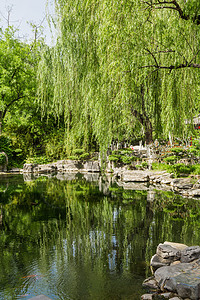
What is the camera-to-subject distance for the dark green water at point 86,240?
3.36m

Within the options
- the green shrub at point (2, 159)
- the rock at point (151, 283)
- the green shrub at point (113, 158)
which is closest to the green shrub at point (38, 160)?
the green shrub at point (2, 159)

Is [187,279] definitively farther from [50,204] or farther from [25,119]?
[25,119]

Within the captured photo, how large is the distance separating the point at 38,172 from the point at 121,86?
556 inches

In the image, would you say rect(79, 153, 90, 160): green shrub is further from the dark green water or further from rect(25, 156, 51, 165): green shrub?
the dark green water

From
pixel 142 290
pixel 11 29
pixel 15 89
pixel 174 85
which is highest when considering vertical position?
pixel 11 29

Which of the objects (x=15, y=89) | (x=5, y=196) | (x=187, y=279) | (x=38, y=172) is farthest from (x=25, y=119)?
(x=187, y=279)

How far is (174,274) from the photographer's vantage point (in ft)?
10.8

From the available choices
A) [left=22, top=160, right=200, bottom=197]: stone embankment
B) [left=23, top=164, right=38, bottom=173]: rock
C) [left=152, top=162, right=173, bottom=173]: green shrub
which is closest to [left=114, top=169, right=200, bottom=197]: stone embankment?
[left=22, top=160, right=200, bottom=197]: stone embankment

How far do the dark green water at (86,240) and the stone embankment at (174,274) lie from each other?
162mm

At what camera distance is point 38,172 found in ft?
60.1

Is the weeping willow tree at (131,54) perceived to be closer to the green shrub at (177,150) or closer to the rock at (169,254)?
the rock at (169,254)

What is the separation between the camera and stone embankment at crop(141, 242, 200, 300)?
9.70ft

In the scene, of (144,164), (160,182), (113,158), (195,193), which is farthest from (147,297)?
(113,158)

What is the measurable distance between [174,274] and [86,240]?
193 centimetres
